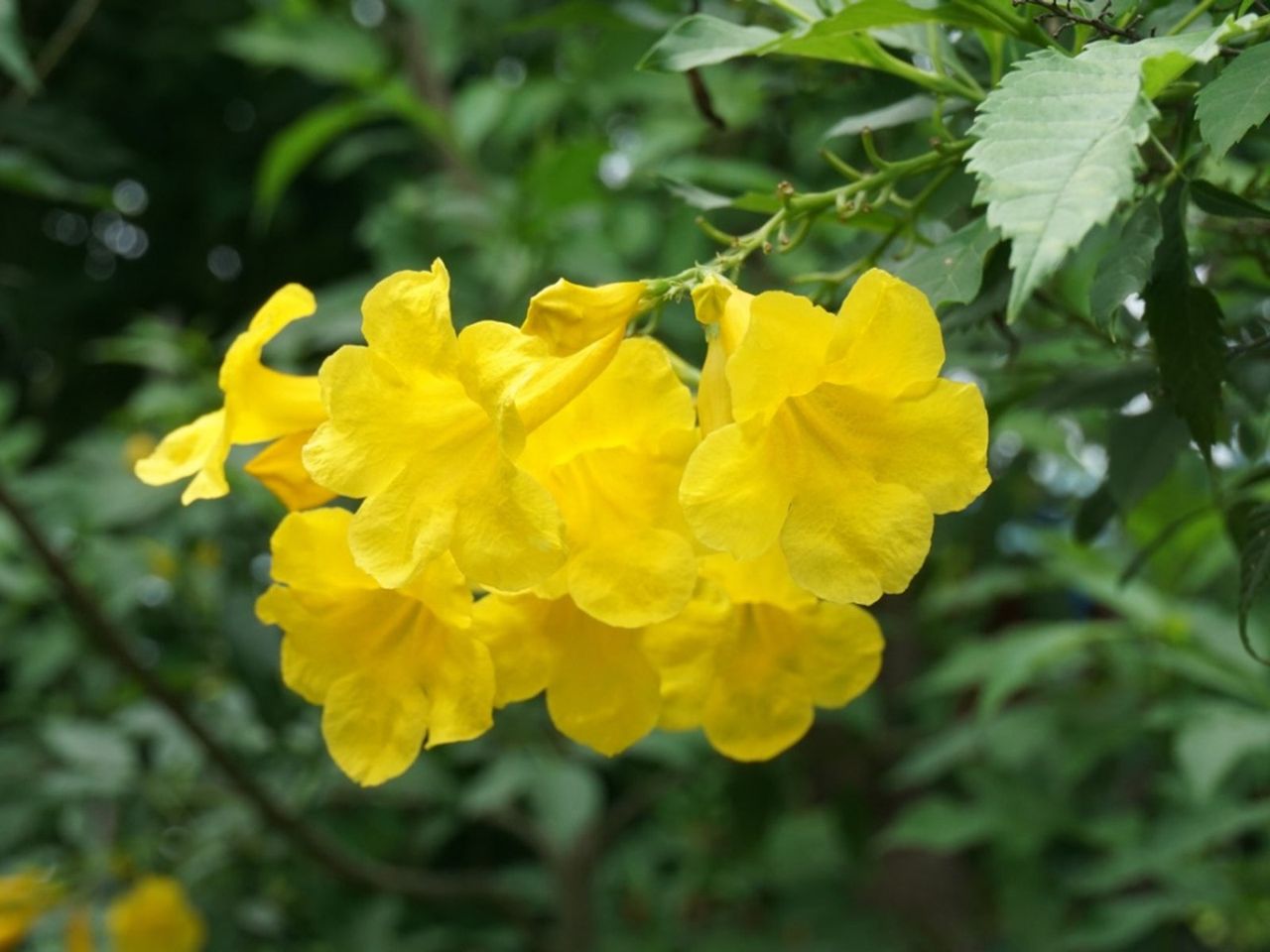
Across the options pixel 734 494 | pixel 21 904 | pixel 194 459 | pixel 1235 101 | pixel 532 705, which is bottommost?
pixel 21 904

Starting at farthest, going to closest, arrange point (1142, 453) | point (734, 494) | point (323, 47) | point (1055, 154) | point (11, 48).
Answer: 1. point (323, 47)
2. point (11, 48)
3. point (1142, 453)
4. point (734, 494)
5. point (1055, 154)

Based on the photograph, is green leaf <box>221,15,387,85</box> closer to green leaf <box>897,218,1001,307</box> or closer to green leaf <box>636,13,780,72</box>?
green leaf <box>636,13,780,72</box>

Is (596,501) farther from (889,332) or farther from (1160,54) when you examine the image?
(1160,54)

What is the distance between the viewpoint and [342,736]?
75 cm

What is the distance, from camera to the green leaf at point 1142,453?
3.15ft

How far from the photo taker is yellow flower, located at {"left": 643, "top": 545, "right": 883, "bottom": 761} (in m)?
0.77

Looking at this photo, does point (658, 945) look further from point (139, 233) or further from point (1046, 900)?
point (139, 233)

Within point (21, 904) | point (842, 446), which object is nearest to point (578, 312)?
point (842, 446)

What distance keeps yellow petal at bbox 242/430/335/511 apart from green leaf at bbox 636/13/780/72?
12.4 inches

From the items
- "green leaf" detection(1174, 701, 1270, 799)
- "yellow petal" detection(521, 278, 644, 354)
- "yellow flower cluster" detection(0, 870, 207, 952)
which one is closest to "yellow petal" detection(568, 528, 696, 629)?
"yellow petal" detection(521, 278, 644, 354)

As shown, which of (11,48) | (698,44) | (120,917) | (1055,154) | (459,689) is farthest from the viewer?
(120,917)

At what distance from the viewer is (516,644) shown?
74cm

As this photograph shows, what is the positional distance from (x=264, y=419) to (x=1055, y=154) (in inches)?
19.6

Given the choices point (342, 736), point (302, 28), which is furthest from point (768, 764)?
point (342, 736)
